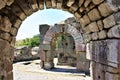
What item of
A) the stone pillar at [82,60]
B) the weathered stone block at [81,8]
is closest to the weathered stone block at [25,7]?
the weathered stone block at [81,8]

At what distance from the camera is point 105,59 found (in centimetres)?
384

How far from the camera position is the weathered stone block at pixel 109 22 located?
3452 mm

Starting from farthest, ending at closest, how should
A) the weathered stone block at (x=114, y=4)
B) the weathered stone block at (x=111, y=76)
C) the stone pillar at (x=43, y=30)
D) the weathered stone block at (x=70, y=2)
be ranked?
1. the stone pillar at (x=43, y=30)
2. the weathered stone block at (x=70, y=2)
3. the weathered stone block at (x=111, y=76)
4. the weathered stone block at (x=114, y=4)

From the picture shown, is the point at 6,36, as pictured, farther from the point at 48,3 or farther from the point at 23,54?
the point at 23,54

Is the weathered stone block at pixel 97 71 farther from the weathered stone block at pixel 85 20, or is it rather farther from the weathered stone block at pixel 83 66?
the weathered stone block at pixel 83 66

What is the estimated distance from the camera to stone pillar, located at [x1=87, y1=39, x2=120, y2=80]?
3.42 metres

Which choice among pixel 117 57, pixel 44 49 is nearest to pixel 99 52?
pixel 117 57

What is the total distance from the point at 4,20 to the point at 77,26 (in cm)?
815

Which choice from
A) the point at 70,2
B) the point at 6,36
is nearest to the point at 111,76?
the point at 70,2

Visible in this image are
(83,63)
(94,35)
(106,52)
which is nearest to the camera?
(106,52)

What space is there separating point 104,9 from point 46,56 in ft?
31.0

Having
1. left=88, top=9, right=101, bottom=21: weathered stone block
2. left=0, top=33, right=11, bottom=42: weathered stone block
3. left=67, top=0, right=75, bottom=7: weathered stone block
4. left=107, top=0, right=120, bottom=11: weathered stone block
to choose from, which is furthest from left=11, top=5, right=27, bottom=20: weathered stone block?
left=107, top=0, right=120, bottom=11: weathered stone block

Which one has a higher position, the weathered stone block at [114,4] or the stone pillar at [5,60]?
the weathered stone block at [114,4]

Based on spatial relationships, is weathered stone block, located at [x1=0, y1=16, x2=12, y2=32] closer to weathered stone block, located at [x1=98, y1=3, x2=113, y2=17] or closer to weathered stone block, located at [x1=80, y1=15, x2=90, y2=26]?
weathered stone block, located at [x1=80, y1=15, x2=90, y2=26]
